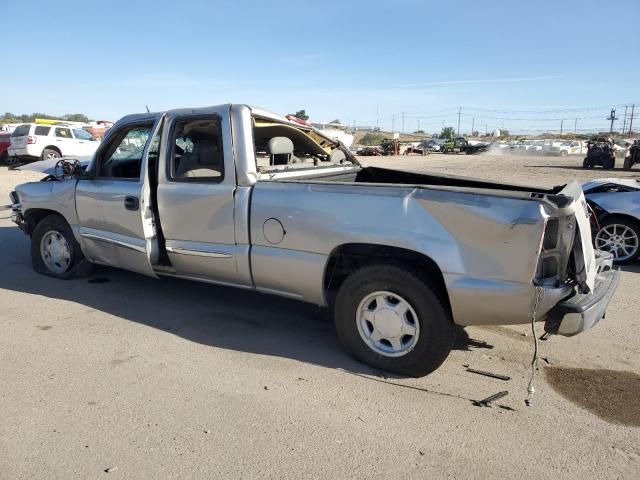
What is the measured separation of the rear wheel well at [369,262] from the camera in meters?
3.44

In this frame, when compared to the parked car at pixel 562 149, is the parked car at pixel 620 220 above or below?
above

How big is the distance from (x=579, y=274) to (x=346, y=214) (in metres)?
1.59

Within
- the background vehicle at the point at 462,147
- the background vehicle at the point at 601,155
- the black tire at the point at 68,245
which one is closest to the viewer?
the black tire at the point at 68,245

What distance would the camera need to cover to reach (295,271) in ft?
12.8

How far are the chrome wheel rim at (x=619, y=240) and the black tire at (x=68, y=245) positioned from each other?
6.53 metres

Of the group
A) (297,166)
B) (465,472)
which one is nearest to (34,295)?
(297,166)

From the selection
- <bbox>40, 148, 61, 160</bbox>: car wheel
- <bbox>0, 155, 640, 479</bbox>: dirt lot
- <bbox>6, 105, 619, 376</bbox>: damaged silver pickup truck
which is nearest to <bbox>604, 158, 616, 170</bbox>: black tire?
<bbox>0, 155, 640, 479</bbox>: dirt lot

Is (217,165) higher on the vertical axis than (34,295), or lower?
higher

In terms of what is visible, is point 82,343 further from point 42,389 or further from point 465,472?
point 465,472

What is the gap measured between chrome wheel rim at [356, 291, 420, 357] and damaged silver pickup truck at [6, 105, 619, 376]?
1cm

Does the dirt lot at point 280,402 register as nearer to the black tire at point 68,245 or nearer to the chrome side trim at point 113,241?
the chrome side trim at point 113,241

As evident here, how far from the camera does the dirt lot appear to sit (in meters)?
2.68

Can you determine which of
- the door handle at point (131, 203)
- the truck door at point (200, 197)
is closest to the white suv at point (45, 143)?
the door handle at point (131, 203)

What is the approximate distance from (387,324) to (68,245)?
397 centimetres
